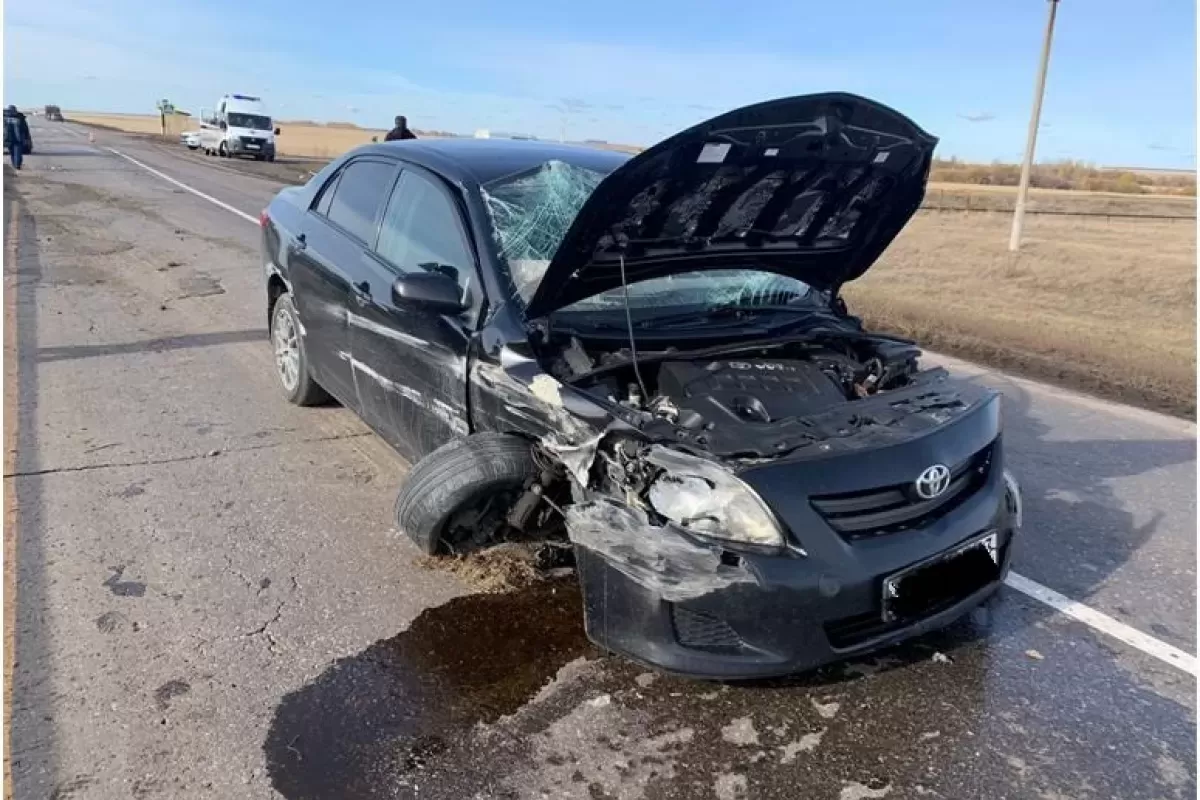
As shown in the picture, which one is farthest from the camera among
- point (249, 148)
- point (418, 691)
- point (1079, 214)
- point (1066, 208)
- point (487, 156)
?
point (249, 148)

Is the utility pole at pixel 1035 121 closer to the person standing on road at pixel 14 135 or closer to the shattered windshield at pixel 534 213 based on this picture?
the shattered windshield at pixel 534 213

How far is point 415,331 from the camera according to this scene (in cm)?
396

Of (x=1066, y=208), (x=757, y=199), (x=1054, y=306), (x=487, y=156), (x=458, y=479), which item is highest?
(x=1066, y=208)

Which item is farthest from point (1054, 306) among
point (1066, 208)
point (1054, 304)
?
point (1066, 208)

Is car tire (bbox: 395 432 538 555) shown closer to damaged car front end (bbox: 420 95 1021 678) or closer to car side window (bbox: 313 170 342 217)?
damaged car front end (bbox: 420 95 1021 678)

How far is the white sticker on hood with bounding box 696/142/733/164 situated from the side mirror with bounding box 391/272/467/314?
106cm

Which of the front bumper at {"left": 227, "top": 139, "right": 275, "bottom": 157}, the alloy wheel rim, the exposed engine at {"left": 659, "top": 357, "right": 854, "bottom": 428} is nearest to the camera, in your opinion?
the exposed engine at {"left": 659, "top": 357, "right": 854, "bottom": 428}

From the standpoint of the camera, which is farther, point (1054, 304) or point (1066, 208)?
point (1066, 208)

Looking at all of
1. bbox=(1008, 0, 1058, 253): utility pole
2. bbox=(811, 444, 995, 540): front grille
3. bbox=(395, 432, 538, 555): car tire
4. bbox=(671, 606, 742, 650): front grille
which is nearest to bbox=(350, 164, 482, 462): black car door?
bbox=(395, 432, 538, 555): car tire

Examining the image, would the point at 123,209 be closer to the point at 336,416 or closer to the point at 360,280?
the point at 336,416

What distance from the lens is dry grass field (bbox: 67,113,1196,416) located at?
8266 mm

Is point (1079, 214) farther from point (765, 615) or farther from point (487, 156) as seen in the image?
point (765, 615)

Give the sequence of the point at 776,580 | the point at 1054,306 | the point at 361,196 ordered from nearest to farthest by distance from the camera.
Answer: the point at 776,580, the point at 361,196, the point at 1054,306

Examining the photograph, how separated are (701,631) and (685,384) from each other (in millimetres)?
971
